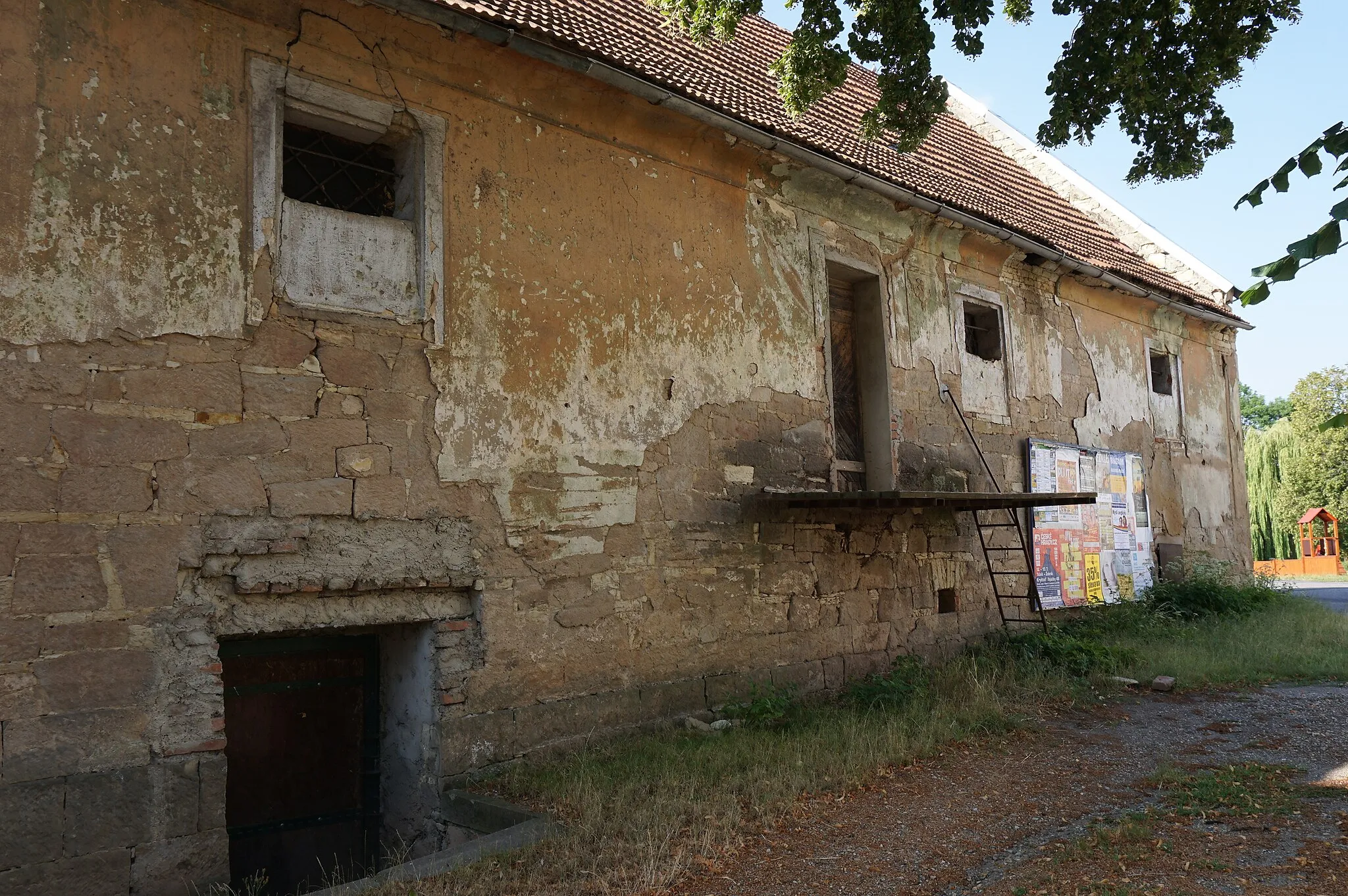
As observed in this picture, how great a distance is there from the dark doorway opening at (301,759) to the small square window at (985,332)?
7.72m

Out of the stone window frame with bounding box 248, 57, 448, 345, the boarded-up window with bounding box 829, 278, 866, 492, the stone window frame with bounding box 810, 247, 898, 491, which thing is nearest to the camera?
the stone window frame with bounding box 248, 57, 448, 345

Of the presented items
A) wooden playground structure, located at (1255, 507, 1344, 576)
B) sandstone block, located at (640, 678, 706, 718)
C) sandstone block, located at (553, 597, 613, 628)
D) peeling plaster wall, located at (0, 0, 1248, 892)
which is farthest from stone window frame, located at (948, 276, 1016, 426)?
wooden playground structure, located at (1255, 507, 1344, 576)

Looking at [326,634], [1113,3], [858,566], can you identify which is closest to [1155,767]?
[858,566]

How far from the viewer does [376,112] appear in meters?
5.97

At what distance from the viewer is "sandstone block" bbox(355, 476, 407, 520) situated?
18.7 ft

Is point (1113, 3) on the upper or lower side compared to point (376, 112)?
upper

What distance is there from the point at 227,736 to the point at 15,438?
2.15 meters

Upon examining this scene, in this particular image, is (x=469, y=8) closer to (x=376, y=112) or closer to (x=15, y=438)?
(x=376, y=112)

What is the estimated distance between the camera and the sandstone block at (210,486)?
16.4 feet

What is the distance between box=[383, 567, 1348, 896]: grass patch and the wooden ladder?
1.47 ft

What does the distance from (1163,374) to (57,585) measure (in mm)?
14582

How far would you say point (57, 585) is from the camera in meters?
4.61

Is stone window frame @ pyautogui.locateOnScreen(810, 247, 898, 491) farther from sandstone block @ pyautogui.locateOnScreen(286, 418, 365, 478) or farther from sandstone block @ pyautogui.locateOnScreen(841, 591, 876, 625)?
sandstone block @ pyautogui.locateOnScreen(286, 418, 365, 478)

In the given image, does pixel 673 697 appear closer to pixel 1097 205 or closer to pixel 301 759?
pixel 301 759
